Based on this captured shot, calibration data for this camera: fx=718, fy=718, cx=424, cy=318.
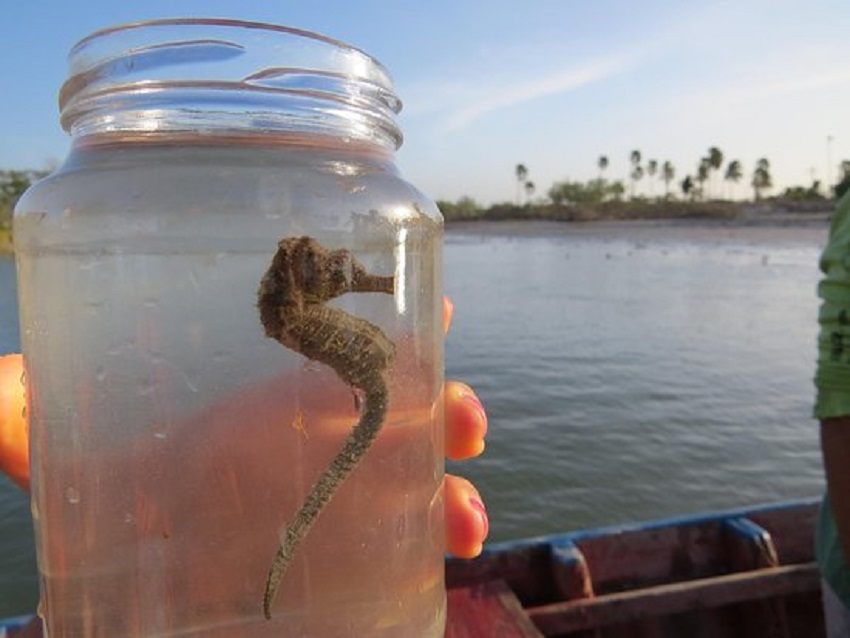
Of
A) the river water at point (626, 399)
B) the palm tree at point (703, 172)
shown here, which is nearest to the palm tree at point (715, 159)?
the palm tree at point (703, 172)

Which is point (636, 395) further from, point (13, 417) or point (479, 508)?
point (13, 417)

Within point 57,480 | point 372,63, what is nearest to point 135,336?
point 57,480

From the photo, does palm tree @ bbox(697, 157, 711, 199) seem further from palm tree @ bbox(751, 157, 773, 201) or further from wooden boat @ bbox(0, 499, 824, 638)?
wooden boat @ bbox(0, 499, 824, 638)

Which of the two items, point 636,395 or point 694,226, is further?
point 694,226

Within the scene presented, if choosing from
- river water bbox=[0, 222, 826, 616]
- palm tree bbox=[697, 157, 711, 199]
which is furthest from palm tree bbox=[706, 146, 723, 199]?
river water bbox=[0, 222, 826, 616]

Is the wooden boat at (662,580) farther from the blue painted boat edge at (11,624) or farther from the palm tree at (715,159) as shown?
the palm tree at (715,159)

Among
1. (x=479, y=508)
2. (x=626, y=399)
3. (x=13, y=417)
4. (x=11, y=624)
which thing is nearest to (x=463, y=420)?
(x=479, y=508)

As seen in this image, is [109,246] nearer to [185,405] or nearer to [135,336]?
[135,336]
